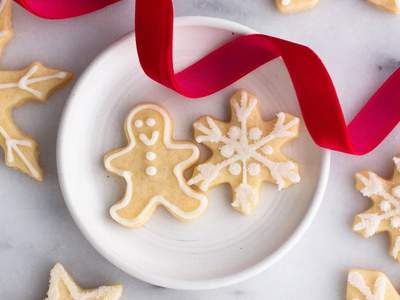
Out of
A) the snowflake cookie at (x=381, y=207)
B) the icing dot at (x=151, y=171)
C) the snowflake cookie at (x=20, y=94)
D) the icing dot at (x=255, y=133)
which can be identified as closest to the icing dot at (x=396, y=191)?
the snowflake cookie at (x=381, y=207)

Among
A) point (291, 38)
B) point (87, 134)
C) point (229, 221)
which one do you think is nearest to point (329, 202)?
point (229, 221)

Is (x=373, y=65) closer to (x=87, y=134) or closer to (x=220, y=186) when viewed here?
(x=220, y=186)

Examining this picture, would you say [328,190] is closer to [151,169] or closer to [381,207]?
[381,207]

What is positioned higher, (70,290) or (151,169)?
(151,169)

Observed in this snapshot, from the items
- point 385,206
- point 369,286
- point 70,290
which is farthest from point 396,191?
point 70,290

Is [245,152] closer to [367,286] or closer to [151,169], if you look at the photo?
[151,169]

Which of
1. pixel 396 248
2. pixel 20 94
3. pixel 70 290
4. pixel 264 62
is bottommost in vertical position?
pixel 70 290
